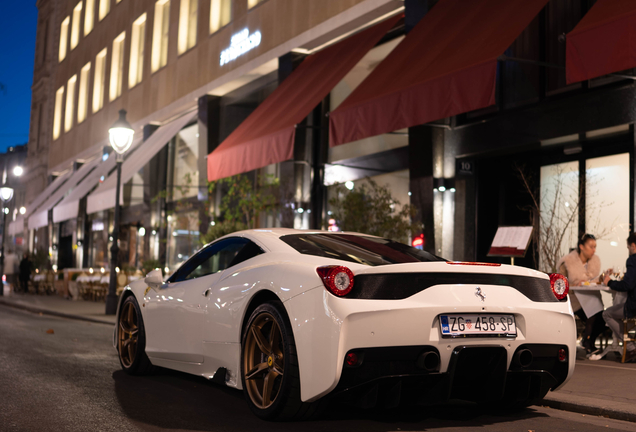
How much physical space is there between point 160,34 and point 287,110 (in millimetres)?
13122

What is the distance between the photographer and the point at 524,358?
197 inches

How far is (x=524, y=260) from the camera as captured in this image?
13.3 metres

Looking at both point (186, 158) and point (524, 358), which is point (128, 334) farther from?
point (186, 158)

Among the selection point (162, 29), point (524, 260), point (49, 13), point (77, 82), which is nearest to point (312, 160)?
point (524, 260)

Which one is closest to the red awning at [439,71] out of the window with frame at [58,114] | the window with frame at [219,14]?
the window with frame at [219,14]

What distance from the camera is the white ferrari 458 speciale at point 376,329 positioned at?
4.62m

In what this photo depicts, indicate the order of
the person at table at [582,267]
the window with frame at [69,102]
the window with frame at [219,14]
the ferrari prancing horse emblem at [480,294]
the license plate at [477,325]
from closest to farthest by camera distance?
the license plate at [477,325], the ferrari prancing horse emblem at [480,294], the person at table at [582,267], the window with frame at [219,14], the window with frame at [69,102]

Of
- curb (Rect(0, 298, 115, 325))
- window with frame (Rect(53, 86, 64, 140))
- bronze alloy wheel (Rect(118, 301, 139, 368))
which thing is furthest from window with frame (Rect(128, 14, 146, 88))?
bronze alloy wheel (Rect(118, 301, 139, 368))

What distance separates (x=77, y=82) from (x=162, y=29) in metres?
11.5

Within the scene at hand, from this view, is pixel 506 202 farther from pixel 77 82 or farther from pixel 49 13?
pixel 49 13

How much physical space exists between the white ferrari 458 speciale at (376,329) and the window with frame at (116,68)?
2658cm

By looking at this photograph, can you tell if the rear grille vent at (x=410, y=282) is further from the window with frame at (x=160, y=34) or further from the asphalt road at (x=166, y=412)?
the window with frame at (x=160, y=34)

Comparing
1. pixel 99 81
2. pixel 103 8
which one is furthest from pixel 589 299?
pixel 103 8

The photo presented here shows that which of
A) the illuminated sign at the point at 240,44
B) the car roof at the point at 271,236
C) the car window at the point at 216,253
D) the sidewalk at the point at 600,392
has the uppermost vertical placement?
the illuminated sign at the point at 240,44
